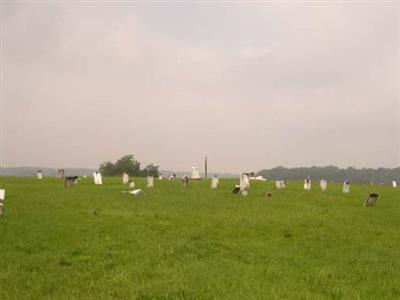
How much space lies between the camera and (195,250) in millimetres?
13562

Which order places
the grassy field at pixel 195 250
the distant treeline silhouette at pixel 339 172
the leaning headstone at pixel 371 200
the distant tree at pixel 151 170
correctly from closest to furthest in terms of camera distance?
Answer: the grassy field at pixel 195 250 → the leaning headstone at pixel 371 200 → the distant tree at pixel 151 170 → the distant treeline silhouette at pixel 339 172

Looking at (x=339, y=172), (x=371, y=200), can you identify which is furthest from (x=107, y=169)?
(x=371, y=200)

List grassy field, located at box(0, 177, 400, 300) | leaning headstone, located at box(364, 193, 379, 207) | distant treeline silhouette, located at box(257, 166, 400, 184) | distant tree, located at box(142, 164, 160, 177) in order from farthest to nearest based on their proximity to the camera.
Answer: distant treeline silhouette, located at box(257, 166, 400, 184), distant tree, located at box(142, 164, 160, 177), leaning headstone, located at box(364, 193, 379, 207), grassy field, located at box(0, 177, 400, 300)

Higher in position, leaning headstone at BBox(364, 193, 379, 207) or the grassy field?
leaning headstone at BBox(364, 193, 379, 207)

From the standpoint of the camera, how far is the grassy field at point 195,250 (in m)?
10.3

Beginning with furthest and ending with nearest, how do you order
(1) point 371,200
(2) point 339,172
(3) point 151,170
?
(2) point 339,172, (3) point 151,170, (1) point 371,200

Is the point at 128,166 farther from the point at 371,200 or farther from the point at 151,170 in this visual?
the point at 371,200

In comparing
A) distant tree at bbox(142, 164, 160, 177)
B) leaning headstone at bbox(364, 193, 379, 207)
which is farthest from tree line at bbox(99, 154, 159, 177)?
leaning headstone at bbox(364, 193, 379, 207)

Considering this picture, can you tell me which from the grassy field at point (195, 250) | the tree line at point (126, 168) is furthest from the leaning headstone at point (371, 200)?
the tree line at point (126, 168)

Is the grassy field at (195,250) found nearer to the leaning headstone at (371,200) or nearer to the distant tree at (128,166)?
the leaning headstone at (371,200)

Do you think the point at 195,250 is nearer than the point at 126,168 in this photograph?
Yes

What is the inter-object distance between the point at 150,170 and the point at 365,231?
77.6m

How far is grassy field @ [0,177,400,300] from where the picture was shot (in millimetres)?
10281

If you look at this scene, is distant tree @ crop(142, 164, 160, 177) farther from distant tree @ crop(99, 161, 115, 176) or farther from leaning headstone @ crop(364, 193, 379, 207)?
leaning headstone @ crop(364, 193, 379, 207)
